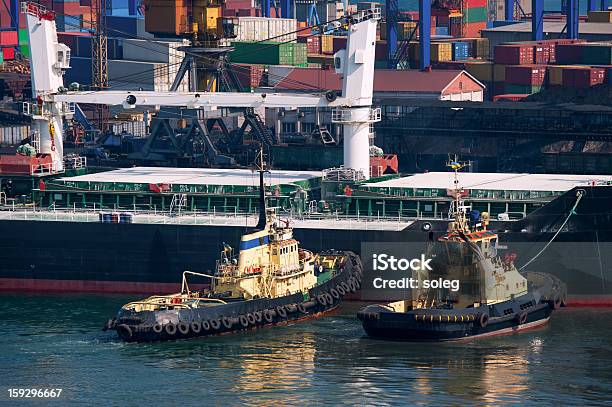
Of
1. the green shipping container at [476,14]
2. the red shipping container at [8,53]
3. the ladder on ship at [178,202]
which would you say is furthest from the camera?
the green shipping container at [476,14]

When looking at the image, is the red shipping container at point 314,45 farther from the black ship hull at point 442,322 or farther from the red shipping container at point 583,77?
the black ship hull at point 442,322

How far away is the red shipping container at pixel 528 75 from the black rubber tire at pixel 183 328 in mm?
62326

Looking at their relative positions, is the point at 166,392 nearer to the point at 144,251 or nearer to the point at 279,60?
the point at 144,251

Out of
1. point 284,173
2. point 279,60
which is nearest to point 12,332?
point 284,173

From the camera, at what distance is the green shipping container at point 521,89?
121 metres

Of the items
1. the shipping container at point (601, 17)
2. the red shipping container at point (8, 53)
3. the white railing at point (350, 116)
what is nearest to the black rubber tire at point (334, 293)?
the white railing at point (350, 116)

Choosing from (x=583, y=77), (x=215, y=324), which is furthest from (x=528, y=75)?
(x=215, y=324)

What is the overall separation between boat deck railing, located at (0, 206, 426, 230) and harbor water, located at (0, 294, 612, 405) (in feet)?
26.6

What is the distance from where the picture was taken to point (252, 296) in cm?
6688

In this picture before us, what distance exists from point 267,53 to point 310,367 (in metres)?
69.2

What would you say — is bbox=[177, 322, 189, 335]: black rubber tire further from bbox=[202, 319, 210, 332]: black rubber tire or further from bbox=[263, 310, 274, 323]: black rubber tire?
bbox=[263, 310, 274, 323]: black rubber tire

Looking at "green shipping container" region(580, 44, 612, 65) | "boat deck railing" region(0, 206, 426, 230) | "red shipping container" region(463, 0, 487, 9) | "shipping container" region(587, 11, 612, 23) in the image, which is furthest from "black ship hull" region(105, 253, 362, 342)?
"red shipping container" region(463, 0, 487, 9)

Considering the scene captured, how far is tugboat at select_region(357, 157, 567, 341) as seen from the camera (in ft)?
209

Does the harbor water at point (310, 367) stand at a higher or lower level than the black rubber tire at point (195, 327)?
lower
